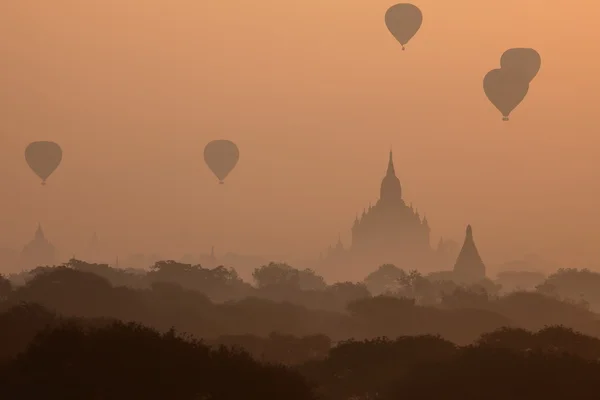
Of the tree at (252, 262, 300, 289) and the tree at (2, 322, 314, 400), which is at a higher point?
the tree at (252, 262, 300, 289)

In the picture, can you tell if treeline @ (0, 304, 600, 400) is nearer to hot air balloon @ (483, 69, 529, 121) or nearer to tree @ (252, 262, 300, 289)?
hot air balloon @ (483, 69, 529, 121)

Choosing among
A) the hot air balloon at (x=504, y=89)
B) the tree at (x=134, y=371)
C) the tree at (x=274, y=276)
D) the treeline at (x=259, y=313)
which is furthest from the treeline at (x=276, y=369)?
the tree at (x=274, y=276)

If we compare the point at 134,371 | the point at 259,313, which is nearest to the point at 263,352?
the point at 134,371

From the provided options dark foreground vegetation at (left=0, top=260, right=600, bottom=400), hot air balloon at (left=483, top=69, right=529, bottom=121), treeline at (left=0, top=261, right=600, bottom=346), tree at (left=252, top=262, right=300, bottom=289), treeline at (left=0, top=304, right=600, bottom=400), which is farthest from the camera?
tree at (left=252, top=262, right=300, bottom=289)

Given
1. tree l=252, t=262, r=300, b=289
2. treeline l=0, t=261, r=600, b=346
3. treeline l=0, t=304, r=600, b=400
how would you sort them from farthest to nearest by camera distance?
tree l=252, t=262, r=300, b=289
treeline l=0, t=261, r=600, b=346
treeline l=0, t=304, r=600, b=400

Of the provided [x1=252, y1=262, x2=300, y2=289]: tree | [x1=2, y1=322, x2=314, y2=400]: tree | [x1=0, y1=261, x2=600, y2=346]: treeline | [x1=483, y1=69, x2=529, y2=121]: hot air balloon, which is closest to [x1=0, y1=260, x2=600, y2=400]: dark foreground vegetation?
[x1=2, y1=322, x2=314, y2=400]: tree
